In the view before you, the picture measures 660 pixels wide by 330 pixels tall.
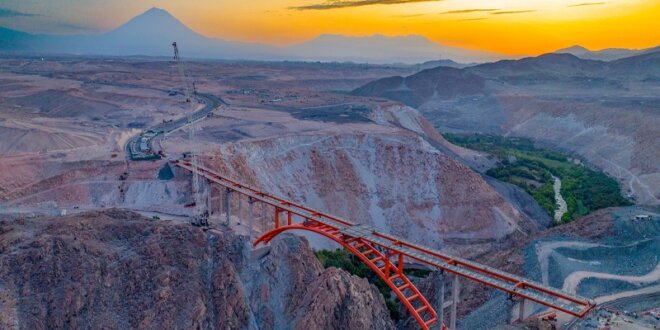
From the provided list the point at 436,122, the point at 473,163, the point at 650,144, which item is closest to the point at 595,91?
the point at 436,122

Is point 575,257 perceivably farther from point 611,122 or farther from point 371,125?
point 611,122

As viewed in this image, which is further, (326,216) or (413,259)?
(326,216)

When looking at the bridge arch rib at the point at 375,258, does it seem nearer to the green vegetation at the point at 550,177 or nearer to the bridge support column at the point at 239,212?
the bridge support column at the point at 239,212

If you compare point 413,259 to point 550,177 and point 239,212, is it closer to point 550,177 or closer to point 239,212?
point 239,212

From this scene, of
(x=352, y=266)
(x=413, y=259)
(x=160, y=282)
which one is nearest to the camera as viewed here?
(x=160, y=282)

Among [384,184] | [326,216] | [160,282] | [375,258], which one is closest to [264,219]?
[326,216]

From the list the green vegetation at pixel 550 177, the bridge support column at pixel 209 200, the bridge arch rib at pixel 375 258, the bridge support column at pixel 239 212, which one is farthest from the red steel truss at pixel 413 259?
the green vegetation at pixel 550 177
